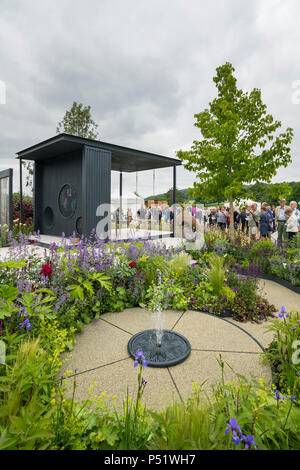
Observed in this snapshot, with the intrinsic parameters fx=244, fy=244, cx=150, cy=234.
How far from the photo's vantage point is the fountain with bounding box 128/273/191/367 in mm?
2572

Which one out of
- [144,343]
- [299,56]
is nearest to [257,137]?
[299,56]

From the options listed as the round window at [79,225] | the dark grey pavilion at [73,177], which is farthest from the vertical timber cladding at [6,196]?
the round window at [79,225]

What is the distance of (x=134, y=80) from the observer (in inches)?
309

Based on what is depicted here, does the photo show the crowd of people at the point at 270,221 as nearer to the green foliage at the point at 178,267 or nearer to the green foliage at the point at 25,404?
the green foliage at the point at 178,267

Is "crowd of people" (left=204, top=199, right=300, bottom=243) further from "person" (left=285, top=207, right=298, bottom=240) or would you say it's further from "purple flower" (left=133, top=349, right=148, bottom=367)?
"purple flower" (left=133, top=349, right=148, bottom=367)

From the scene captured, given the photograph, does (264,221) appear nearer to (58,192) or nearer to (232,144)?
(232,144)

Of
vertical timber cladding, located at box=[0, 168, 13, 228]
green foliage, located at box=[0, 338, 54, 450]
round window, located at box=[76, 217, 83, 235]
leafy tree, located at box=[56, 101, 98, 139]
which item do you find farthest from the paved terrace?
leafy tree, located at box=[56, 101, 98, 139]

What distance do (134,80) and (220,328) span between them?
309 inches

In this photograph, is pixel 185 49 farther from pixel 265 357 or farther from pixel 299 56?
pixel 265 357

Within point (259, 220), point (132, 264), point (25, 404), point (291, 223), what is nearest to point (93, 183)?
point (132, 264)

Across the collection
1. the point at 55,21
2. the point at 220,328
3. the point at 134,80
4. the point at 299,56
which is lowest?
the point at 220,328

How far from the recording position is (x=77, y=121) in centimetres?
1947

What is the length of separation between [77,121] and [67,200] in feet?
38.9

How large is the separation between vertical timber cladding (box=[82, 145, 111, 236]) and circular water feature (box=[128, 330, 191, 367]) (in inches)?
256
